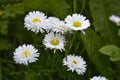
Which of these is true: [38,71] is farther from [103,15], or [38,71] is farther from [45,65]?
[103,15]

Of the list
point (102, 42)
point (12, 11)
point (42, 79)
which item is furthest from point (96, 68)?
point (12, 11)

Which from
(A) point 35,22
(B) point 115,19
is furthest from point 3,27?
(B) point 115,19

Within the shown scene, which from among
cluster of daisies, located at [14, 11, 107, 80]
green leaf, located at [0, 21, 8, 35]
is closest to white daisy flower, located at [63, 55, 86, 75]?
cluster of daisies, located at [14, 11, 107, 80]

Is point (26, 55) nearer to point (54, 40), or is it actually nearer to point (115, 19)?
point (54, 40)

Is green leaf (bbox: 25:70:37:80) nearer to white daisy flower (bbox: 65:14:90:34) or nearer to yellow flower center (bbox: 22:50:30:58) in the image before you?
yellow flower center (bbox: 22:50:30:58)

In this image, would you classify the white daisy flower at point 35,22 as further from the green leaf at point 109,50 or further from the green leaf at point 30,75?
the green leaf at point 109,50

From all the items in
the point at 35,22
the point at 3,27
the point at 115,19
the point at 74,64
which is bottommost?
the point at 74,64
